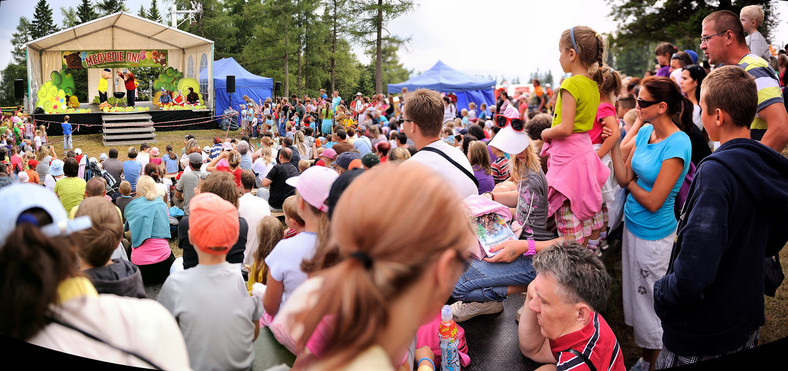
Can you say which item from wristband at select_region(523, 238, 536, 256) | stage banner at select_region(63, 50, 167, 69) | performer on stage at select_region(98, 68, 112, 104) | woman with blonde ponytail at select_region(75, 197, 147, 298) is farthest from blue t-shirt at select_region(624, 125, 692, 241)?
performer on stage at select_region(98, 68, 112, 104)

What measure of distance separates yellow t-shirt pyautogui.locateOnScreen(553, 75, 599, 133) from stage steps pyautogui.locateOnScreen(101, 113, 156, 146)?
238cm

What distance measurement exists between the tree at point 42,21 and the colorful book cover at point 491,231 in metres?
2.50

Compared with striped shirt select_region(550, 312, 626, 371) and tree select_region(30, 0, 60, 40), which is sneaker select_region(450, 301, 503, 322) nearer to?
striped shirt select_region(550, 312, 626, 371)

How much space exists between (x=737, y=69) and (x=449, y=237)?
180cm

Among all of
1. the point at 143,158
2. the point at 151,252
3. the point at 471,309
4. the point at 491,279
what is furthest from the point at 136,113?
the point at 471,309

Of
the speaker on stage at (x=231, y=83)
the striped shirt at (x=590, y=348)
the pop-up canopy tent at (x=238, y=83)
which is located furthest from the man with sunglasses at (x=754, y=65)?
the speaker on stage at (x=231, y=83)

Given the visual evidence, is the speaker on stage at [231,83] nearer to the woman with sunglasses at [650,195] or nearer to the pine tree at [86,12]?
the pine tree at [86,12]

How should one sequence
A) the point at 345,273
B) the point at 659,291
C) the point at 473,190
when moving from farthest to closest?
the point at 473,190, the point at 659,291, the point at 345,273

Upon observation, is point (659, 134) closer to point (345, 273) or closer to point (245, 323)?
point (245, 323)

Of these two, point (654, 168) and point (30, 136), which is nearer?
point (30, 136)

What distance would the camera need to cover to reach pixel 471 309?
12.6 feet

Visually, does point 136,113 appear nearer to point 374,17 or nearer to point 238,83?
point 238,83

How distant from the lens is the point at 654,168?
3.37m

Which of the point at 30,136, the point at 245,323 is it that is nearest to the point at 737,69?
the point at 245,323
